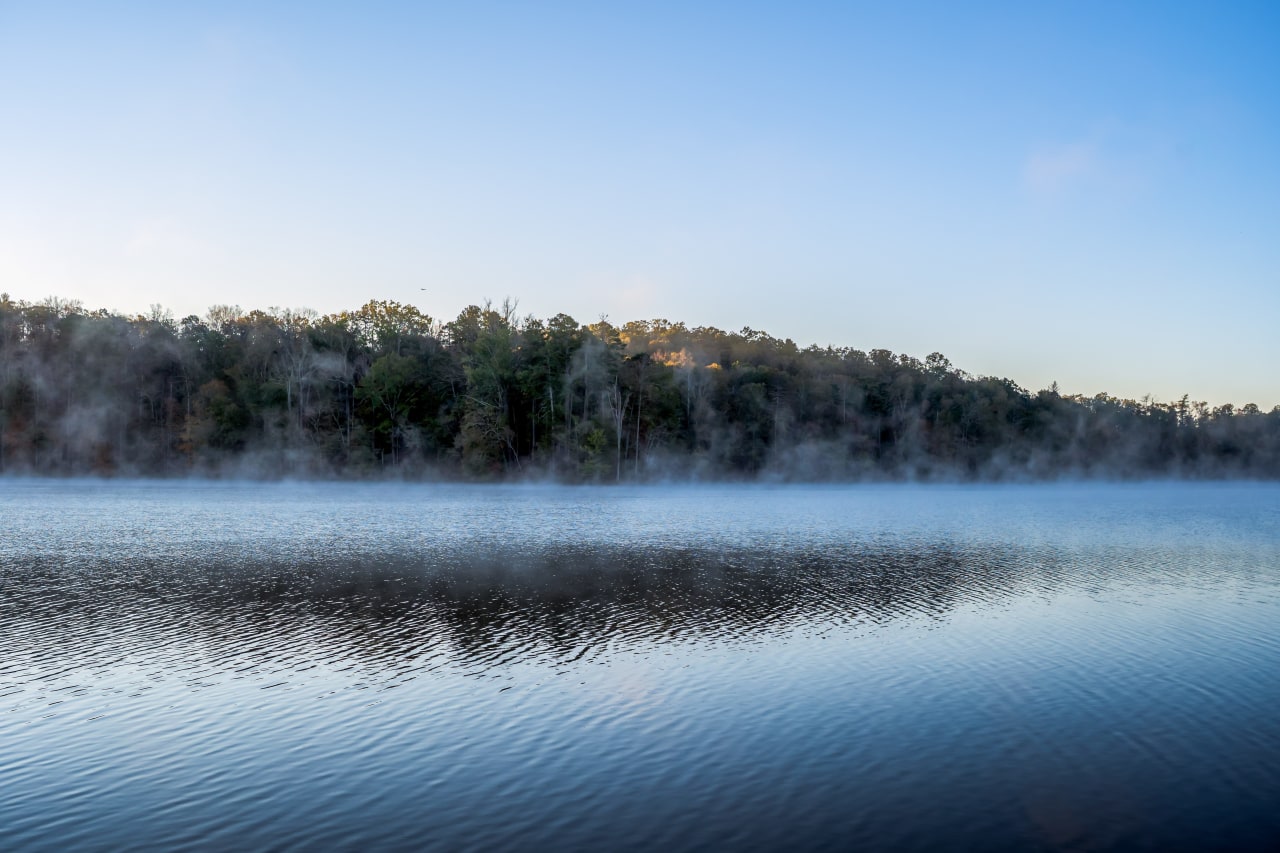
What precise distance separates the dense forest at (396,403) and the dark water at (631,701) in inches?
2626

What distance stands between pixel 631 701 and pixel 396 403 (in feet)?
309

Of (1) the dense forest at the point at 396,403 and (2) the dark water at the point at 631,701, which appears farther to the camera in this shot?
(1) the dense forest at the point at 396,403

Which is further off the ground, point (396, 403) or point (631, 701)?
point (396, 403)

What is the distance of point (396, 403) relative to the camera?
104438mm

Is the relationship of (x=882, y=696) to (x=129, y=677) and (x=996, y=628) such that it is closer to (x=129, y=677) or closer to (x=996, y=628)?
(x=996, y=628)

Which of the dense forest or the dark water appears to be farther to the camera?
the dense forest

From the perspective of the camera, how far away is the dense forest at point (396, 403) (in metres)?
101

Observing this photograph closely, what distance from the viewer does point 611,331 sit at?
109m

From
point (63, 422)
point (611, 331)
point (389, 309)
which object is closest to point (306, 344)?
point (389, 309)

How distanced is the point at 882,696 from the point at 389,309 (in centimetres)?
10856

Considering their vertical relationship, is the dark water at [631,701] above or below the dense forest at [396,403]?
below

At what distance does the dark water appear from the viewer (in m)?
10.5

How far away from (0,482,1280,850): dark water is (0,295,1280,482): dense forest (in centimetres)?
6671

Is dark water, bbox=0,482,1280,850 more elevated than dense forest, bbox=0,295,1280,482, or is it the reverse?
dense forest, bbox=0,295,1280,482
